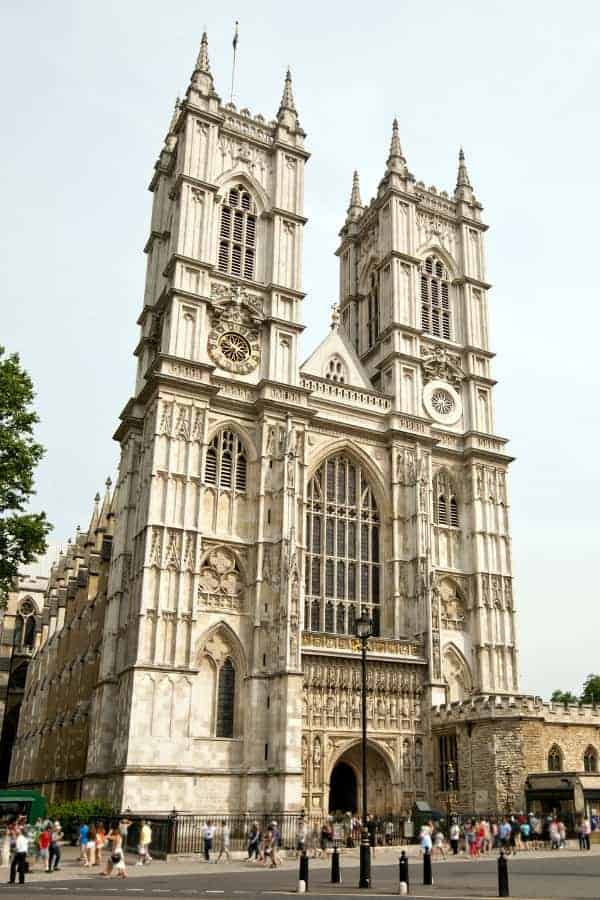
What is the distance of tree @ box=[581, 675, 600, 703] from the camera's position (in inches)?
2586

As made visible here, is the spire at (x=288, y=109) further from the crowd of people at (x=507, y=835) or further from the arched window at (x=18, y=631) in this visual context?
the arched window at (x=18, y=631)

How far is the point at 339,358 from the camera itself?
143 ft

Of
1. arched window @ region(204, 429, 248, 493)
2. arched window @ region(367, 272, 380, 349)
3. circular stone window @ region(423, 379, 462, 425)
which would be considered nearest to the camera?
arched window @ region(204, 429, 248, 493)

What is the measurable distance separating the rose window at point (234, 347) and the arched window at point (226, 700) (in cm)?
1370

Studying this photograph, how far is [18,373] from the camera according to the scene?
83.8 feet

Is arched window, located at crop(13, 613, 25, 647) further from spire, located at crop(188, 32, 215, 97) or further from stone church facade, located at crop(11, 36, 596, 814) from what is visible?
spire, located at crop(188, 32, 215, 97)

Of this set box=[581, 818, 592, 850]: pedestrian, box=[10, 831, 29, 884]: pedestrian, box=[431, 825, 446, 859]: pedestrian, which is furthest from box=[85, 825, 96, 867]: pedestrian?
box=[581, 818, 592, 850]: pedestrian

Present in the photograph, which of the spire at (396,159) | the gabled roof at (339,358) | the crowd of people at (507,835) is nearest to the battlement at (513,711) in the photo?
the crowd of people at (507,835)

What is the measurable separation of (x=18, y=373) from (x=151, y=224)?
22944 mm

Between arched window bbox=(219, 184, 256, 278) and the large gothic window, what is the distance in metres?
10.6

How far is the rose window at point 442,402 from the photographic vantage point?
44406mm

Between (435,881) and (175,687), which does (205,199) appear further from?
(435,881)

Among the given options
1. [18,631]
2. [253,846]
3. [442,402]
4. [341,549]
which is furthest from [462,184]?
[18,631]

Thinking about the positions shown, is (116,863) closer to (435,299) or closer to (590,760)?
(590,760)
